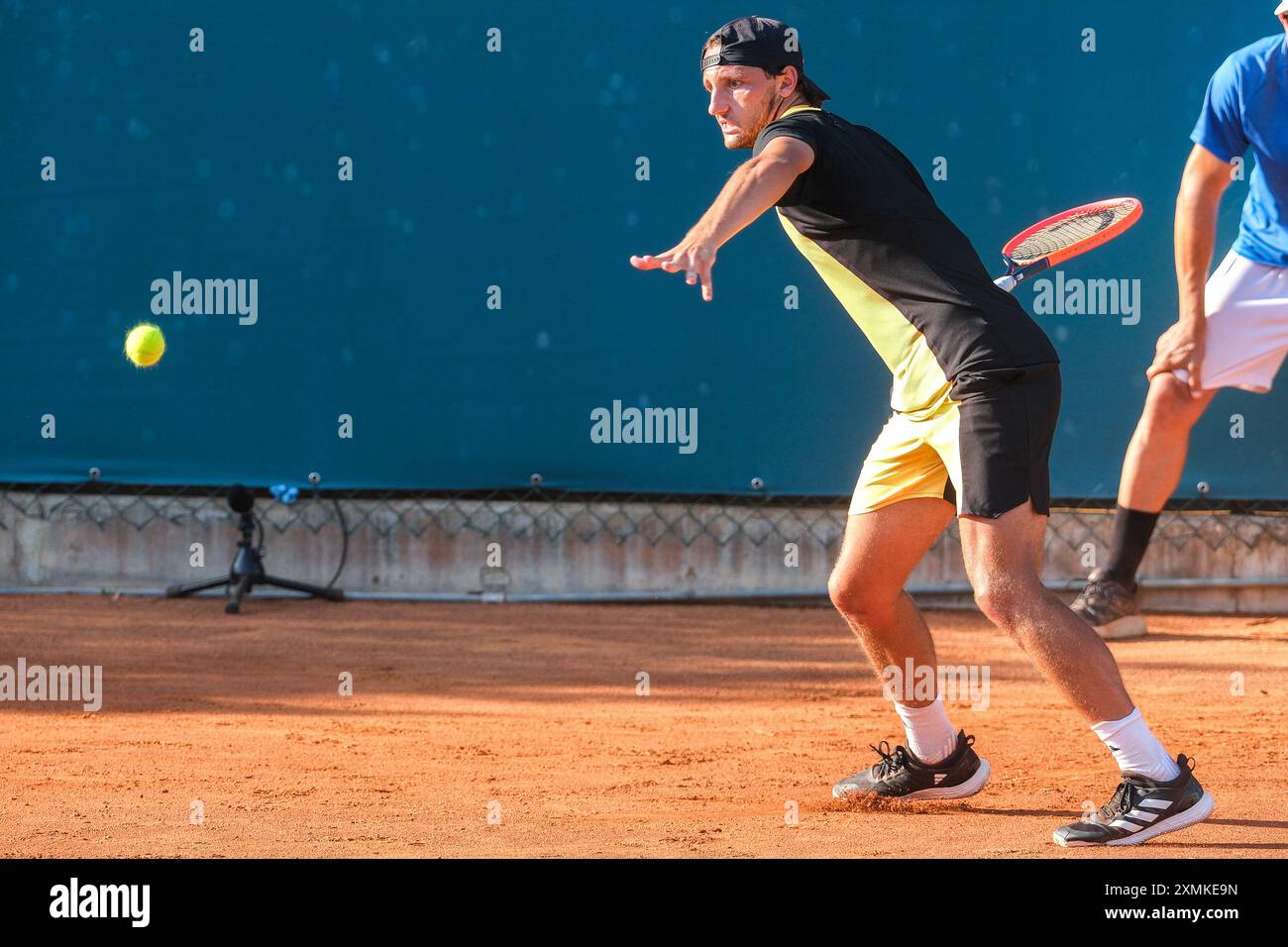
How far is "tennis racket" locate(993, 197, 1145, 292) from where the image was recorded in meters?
4.14

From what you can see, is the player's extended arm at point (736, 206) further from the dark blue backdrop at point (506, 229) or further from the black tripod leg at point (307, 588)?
the black tripod leg at point (307, 588)

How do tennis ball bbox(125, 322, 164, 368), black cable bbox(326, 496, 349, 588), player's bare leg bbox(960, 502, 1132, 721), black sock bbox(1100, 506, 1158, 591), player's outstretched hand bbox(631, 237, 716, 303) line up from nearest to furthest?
1. player's outstretched hand bbox(631, 237, 716, 303)
2. player's bare leg bbox(960, 502, 1132, 721)
3. black sock bbox(1100, 506, 1158, 591)
4. tennis ball bbox(125, 322, 164, 368)
5. black cable bbox(326, 496, 349, 588)

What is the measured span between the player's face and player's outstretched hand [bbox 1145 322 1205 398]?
1.20m

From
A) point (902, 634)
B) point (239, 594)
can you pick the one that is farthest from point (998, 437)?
point (239, 594)

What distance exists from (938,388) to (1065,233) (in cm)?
123

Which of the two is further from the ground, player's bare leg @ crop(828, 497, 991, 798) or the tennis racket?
the tennis racket

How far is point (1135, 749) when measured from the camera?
3.20 m

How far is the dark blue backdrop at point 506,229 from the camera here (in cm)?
715

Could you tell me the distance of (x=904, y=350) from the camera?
3.33 m

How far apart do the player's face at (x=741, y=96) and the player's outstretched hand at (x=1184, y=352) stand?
3.93 ft

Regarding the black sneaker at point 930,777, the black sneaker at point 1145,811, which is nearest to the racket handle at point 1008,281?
the black sneaker at point 930,777

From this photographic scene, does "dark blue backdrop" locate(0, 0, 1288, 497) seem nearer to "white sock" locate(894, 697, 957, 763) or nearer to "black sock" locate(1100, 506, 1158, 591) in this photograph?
"black sock" locate(1100, 506, 1158, 591)

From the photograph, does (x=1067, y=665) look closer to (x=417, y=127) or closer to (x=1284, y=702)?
(x=1284, y=702)

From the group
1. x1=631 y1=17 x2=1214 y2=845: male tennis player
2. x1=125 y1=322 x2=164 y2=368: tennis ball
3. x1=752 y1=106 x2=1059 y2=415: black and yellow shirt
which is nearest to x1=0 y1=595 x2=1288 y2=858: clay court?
x1=631 y1=17 x2=1214 y2=845: male tennis player
